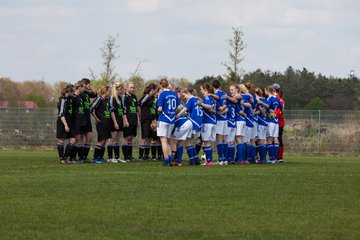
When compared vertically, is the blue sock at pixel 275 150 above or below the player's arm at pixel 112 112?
below

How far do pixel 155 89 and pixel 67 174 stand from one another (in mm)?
7188

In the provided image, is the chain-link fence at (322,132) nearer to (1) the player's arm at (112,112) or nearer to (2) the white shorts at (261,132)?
(2) the white shorts at (261,132)

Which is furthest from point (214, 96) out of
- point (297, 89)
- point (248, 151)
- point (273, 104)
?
point (297, 89)

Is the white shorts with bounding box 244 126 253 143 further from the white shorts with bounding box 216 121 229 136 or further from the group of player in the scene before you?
the white shorts with bounding box 216 121 229 136

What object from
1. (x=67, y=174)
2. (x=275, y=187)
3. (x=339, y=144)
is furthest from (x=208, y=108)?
(x=339, y=144)

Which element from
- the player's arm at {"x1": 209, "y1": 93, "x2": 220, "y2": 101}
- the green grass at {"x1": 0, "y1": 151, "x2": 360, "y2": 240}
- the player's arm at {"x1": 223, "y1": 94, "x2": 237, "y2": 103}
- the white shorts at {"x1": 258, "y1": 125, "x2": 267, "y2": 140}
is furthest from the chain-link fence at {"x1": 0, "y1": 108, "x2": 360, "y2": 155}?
the green grass at {"x1": 0, "y1": 151, "x2": 360, "y2": 240}

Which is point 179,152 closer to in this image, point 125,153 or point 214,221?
point 125,153

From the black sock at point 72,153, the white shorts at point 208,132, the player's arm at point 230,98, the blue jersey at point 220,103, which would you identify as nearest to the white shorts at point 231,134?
the blue jersey at point 220,103

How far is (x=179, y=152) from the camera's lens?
2106 cm

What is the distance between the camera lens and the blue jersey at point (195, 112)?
20859 millimetres

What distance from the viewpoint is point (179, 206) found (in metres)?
11.1

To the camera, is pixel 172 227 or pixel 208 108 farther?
pixel 208 108

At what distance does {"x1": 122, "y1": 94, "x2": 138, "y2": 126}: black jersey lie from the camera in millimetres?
23031

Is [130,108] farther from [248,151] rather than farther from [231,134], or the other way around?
[248,151]
